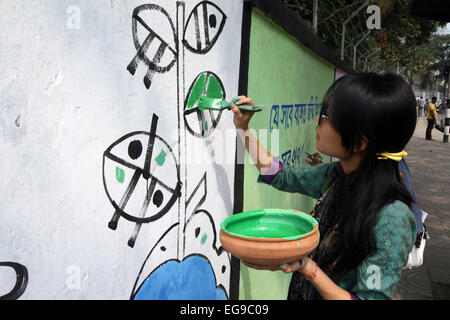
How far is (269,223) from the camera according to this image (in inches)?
56.4

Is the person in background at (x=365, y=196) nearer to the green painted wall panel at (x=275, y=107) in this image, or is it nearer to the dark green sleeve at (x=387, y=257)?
the dark green sleeve at (x=387, y=257)

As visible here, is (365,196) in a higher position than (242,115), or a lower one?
lower

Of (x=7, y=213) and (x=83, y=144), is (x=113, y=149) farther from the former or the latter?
(x=7, y=213)

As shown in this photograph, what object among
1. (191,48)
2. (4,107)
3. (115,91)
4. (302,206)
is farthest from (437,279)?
(4,107)

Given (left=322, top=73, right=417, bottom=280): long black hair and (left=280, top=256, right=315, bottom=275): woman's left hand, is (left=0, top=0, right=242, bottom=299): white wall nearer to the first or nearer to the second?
(left=280, top=256, right=315, bottom=275): woman's left hand

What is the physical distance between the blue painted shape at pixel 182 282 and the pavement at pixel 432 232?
2.43 metres

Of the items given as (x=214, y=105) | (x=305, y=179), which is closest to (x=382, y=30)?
(x=305, y=179)

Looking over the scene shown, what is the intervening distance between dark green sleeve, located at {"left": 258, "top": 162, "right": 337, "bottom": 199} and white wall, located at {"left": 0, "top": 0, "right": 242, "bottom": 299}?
0.63m

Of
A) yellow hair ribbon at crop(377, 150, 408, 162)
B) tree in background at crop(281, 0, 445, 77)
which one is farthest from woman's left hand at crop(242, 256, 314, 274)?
tree in background at crop(281, 0, 445, 77)

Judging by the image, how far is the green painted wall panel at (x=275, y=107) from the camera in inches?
83.5

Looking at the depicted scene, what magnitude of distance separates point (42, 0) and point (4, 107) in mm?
242

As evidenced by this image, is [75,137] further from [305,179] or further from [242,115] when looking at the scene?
[305,179]

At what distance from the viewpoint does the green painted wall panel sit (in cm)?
212

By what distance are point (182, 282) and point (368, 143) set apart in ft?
2.75
